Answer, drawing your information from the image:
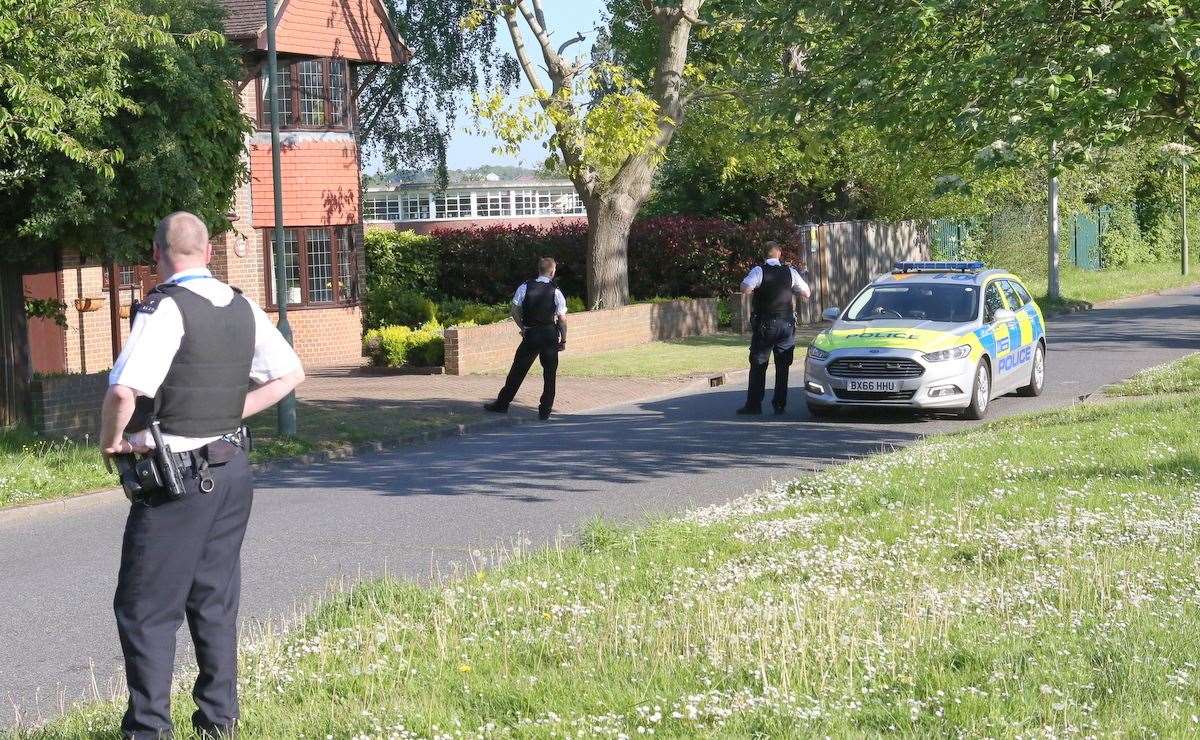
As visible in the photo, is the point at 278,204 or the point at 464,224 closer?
the point at 278,204

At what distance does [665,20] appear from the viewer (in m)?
26.9

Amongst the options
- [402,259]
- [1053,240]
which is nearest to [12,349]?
[402,259]

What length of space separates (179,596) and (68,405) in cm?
1111

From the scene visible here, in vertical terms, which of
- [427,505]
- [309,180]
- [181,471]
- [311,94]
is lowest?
[427,505]

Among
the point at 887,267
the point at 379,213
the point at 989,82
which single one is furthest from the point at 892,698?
the point at 379,213

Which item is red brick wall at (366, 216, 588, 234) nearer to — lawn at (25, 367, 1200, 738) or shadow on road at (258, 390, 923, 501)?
shadow on road at (258, 390, 923, 501)

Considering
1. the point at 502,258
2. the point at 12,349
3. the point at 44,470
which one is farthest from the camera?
the point at 502,258

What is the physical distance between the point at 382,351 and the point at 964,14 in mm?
12669

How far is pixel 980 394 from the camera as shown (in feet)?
53.6

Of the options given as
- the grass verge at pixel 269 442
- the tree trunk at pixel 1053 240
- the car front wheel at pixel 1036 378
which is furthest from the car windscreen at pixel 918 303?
the tree trunk at pixel 1053 240

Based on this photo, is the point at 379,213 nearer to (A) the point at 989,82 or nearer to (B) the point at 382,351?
(B) the point at 382,351

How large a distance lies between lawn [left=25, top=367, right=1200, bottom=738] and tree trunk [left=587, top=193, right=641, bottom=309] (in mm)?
18480

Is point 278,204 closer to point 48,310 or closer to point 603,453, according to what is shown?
point 48,310

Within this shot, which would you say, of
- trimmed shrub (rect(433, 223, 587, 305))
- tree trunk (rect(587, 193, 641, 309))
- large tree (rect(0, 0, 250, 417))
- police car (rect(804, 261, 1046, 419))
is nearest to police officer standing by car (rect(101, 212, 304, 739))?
large tree (rect(0, 0, 250, 417))
